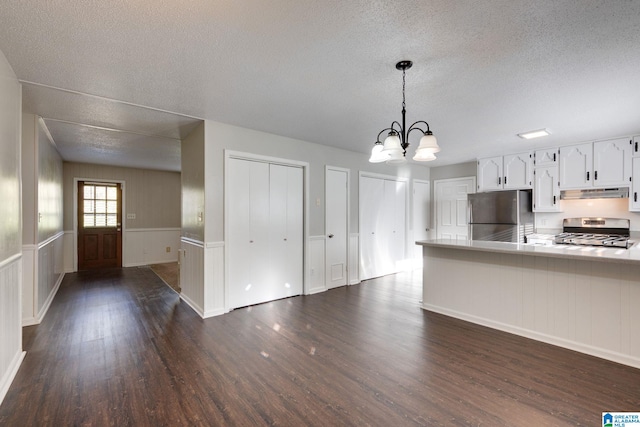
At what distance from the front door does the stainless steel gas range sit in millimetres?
8850

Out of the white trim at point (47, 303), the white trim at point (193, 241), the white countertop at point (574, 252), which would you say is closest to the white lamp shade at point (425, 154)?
the white countertop at point (574, 252)

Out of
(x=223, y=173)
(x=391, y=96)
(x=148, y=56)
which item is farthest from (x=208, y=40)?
(x=223, y=173)

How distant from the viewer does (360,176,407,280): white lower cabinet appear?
219 inches

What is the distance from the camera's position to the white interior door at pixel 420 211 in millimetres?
6598

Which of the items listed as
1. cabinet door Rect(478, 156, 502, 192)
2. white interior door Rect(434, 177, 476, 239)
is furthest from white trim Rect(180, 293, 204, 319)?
cabinet door Rect(478, 156, 502, 192)

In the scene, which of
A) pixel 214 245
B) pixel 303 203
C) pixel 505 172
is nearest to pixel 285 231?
pixel 303 203

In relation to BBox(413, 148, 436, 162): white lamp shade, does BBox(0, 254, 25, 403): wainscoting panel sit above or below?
below

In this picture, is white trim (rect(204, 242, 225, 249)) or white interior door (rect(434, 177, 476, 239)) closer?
white trim (rect(204, 242, 225, 249))

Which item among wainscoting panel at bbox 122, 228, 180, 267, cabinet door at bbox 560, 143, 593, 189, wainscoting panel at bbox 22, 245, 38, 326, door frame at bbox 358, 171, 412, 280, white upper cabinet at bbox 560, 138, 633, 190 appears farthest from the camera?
wainscoting panel at bbox 122, 228, 180, 267

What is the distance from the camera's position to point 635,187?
411 cm

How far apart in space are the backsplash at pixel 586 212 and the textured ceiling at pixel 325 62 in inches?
46.4

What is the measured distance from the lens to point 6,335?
2.22 metres

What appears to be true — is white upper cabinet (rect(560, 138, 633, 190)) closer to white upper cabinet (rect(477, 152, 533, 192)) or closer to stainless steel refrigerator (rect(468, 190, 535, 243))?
white upper cabinet (rect(477, 152, 533, 192))

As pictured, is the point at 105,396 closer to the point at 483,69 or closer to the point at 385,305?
the point at 385,305
